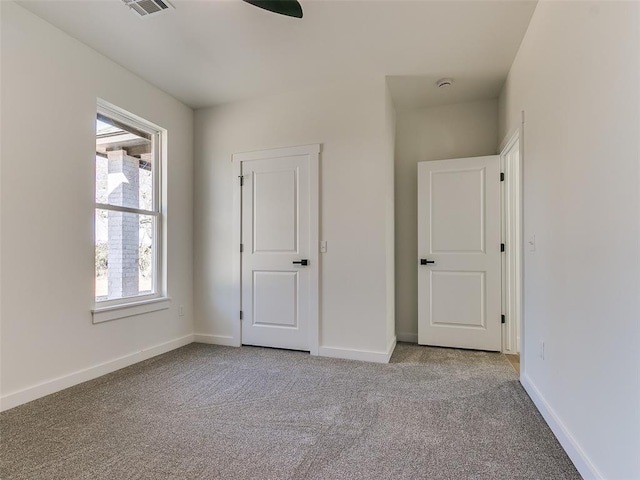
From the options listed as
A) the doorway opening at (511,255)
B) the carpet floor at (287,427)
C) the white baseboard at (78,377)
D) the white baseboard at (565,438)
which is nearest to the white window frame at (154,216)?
the white baseboard at (78,377)

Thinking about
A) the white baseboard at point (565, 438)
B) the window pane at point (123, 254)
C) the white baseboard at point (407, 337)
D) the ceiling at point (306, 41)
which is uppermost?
the ceiling at point (306, 41)

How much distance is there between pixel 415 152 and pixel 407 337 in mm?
2106

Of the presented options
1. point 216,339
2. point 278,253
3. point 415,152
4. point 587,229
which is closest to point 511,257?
point 415,152

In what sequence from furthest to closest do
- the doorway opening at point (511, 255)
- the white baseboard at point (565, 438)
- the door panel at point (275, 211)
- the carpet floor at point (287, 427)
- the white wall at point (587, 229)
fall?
1. the door panel at point (275, 211)
2. the doorway opening at point (511, 255)
3. the carpet floor at point (287, 427)
4. the white baseboard at point (565, 438)
5. the white wall at point (587, 229)

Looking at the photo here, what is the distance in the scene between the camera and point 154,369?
2811mm

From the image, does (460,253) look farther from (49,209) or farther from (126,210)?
(49,209)

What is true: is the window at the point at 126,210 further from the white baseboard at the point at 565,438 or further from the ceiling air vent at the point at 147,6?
the white baseboard at the point at 565,438

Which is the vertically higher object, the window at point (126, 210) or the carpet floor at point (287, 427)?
the window at point (126, 210)

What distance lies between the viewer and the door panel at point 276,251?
3293 mm

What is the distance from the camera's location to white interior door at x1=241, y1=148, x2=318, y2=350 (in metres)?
3.28

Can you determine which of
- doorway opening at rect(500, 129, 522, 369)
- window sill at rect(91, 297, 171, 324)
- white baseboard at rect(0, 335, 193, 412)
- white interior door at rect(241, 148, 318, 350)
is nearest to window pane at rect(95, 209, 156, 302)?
window sill at rect(91, 297, 171, 324)

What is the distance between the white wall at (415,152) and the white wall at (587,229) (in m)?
1.32

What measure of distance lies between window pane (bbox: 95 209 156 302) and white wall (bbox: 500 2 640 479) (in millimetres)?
3307

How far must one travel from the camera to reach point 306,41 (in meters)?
2.52
